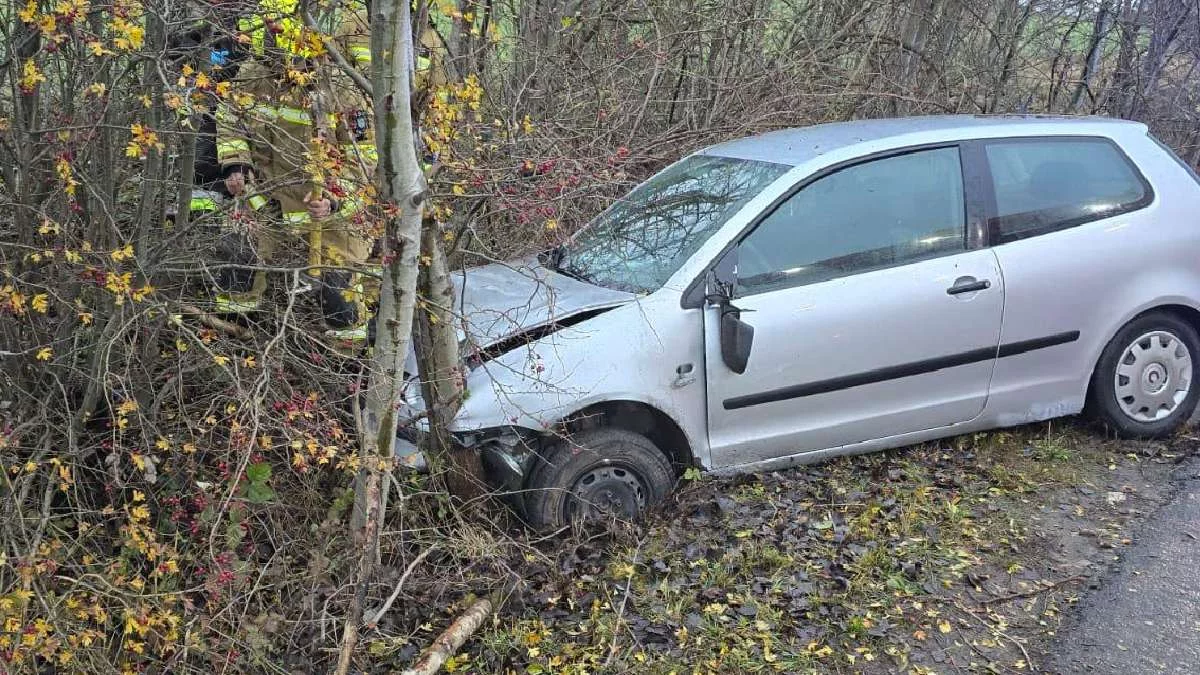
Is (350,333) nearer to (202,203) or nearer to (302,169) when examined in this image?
(302,169)

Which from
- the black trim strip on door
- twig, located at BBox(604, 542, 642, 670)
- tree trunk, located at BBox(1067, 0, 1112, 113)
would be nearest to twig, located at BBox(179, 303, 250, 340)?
twig, located at BBox(604, 542, 642, 670)

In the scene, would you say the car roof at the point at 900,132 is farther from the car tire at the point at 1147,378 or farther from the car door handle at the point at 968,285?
the car tire at the point at 1147,378

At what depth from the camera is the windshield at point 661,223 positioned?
4.25 metres

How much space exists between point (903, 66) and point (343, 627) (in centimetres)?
781

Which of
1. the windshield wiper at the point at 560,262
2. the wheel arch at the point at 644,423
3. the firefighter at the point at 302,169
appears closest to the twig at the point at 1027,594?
the wheel arch at the point at 644,423

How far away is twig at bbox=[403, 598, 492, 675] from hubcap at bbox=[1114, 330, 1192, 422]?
338cm

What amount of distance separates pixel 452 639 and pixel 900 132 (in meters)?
3.06

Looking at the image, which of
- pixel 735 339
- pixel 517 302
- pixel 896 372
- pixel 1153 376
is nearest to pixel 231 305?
pixel 517 302

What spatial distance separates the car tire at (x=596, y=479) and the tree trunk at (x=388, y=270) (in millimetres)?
698

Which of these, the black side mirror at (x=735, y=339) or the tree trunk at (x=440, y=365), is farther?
the black side mirror at (x=735, y=339)

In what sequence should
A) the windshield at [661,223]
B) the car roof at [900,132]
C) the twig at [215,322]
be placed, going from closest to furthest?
the twig at [215,322], the windshield at [661,223], the car roof at [900,132]

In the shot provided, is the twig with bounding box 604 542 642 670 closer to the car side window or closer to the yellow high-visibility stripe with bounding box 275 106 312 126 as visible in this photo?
the car side window

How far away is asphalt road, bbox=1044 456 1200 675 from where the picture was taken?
128 inches

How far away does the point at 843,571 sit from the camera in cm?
377
